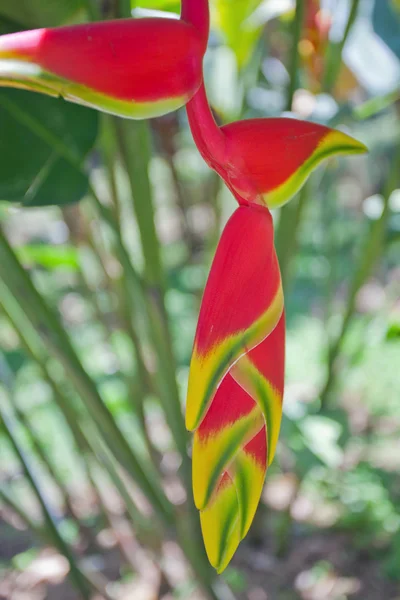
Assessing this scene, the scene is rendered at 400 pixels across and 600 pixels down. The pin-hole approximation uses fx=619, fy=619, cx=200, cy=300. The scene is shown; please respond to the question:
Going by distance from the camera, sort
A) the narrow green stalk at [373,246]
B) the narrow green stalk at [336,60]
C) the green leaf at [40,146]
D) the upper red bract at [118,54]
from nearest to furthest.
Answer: the upper red bract at [118,54] < the green leaf at [40,146] < the narrow green stalk at [336,60] < the narrow green stalk at [373,246]

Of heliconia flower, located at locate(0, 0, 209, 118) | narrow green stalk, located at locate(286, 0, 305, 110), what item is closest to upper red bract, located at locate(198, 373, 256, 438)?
heliconia flower, located at locate(0, 0, 209, 118)

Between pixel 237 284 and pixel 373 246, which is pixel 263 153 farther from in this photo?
pixel 373 246

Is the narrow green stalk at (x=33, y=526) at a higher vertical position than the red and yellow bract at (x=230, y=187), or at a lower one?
lower

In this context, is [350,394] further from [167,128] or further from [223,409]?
[223,409]

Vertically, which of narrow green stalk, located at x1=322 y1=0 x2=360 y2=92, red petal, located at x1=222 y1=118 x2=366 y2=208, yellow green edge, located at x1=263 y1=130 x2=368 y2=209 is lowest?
narrow green stalk, located at x1=322 y1=0 x2=360 y2=92

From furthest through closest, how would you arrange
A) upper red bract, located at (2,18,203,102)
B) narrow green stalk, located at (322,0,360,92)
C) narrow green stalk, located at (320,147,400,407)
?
1. narrow green stalk, located at (320,147,400,407)
2. narrow green stalk, located at (322,0,360,92)
3. upper red bract, located at (2,18,203,102)

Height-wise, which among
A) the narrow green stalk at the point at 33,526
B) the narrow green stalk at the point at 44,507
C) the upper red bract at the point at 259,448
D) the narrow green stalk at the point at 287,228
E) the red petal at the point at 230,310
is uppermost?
the red petal at the point at 230,310

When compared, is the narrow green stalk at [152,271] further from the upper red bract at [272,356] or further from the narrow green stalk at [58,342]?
the upper red bract at [272,356]

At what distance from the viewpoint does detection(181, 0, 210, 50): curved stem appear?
0.19 metres

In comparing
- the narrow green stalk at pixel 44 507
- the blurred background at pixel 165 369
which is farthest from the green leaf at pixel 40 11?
the narrow green stalk at pixel 44 507

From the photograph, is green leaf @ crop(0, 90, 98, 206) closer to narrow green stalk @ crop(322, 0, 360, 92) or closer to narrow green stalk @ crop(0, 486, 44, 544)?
narrow green stalk @ crop(322, 0, 360, 92)

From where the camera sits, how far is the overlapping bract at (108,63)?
0.17 m

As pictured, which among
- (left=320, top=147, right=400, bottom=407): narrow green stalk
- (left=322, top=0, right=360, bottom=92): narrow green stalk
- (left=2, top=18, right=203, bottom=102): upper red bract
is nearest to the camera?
(left=2, top=18, right=203, bottom=102): upper red bract

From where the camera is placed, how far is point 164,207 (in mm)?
2660
